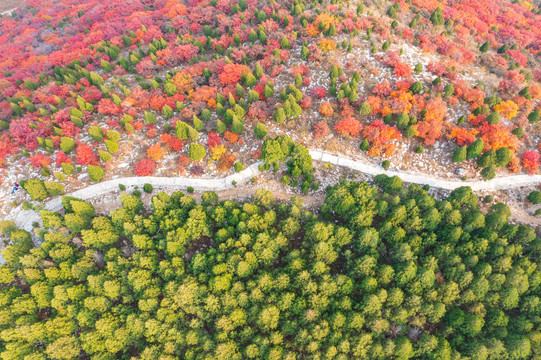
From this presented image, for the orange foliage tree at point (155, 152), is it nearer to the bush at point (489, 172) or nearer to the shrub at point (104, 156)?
the shrub at point (104, 156)

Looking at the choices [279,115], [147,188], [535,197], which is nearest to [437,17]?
[535,197]

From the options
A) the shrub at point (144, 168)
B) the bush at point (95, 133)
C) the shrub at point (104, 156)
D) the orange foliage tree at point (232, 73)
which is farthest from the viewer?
the orange foliage tree at point (232, 73)

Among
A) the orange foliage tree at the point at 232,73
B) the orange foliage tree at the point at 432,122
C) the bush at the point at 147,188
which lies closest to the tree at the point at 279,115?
the orange foliage tree at the point at 232,73

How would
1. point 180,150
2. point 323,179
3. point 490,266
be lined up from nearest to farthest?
point 490,266, point 323,179, point 180,150

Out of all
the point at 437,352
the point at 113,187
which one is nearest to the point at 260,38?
the point at 113,187

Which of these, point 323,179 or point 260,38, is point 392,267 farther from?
point 260,38

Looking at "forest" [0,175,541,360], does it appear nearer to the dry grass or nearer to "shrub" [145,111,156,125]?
"shrub" [145,111,156,125]

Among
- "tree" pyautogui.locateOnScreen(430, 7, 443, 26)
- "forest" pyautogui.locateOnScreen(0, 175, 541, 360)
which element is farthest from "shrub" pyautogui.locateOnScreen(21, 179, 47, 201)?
"tree" pyautogui.locateOnScreen(430, 7, 443, 26)
